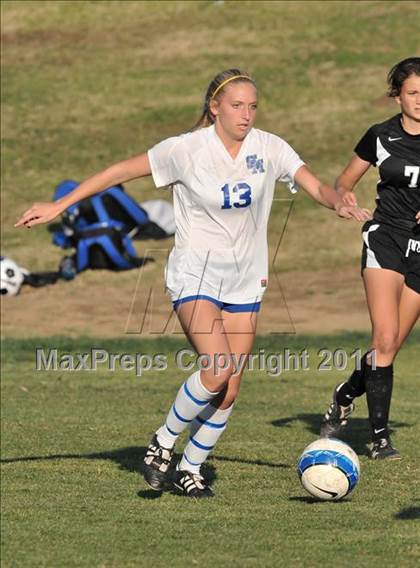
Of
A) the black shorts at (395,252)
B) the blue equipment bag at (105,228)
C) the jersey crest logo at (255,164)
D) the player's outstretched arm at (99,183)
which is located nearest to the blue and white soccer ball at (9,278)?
the blue equipment bag at (105,228)

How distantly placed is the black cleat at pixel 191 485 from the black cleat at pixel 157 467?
117mm

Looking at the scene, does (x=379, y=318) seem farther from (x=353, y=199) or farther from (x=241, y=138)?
(x=241, y=138)

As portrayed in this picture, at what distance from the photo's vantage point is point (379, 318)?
9281 millimetres

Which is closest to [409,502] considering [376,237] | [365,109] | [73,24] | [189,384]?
[189,384]

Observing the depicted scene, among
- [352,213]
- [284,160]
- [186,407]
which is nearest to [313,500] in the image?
[186,407]

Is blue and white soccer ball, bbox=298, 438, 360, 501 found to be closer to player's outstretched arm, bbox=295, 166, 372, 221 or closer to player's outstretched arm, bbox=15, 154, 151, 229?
player's outstretched arm, bbox=295, 166, 372, 221

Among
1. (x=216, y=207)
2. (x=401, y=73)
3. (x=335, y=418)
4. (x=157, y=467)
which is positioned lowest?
(x=335, y=418)

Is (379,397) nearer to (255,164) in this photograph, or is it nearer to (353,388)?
(353,388)

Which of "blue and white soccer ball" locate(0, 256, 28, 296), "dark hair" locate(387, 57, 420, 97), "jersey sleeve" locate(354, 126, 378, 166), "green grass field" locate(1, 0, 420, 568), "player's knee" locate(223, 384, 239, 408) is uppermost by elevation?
"dark hair" locate(387, 57, 420, 97)

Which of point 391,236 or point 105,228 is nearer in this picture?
point 391,236

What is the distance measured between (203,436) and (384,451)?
1692 millimetres

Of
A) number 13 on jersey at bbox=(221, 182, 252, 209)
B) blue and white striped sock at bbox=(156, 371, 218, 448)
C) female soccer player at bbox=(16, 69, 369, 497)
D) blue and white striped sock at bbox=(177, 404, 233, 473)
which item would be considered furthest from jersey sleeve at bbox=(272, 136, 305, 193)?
blue and white striped sock at bbox=(177, 404, 233, 473)

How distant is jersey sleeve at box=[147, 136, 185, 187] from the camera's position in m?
8.29

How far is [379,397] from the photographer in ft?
31.3
